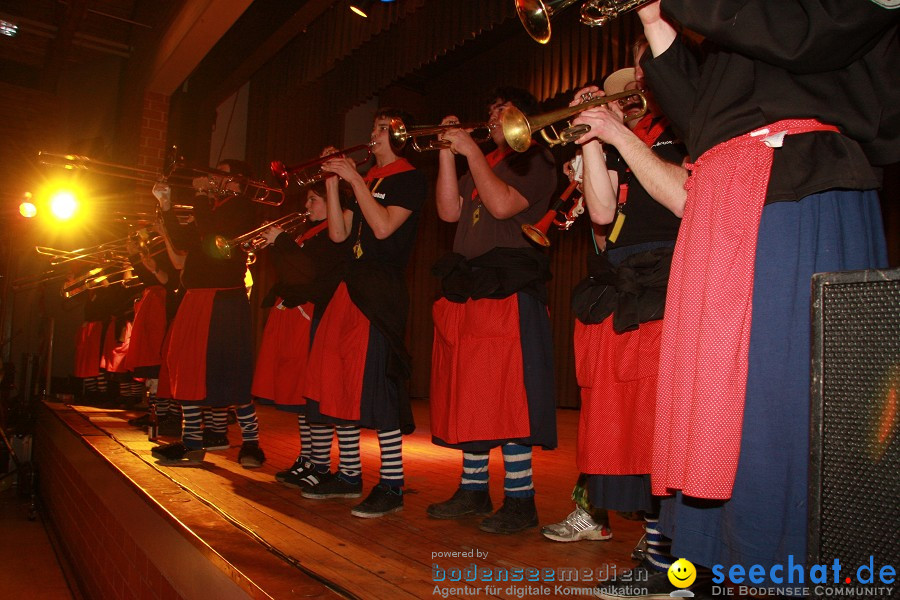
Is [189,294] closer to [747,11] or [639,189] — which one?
[639,189]

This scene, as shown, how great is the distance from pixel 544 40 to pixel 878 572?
1.53m

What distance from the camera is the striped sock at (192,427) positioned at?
151 inches

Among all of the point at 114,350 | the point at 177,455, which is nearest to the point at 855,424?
the point at 177,455

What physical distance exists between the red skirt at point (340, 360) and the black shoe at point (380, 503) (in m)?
0.32

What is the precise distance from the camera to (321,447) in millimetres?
3125

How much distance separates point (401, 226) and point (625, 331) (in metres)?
1.37

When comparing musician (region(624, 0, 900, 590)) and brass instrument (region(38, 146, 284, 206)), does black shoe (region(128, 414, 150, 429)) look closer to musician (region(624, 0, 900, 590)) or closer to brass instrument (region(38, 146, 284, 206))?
brass instrument (region(38, 146, 284, 206))

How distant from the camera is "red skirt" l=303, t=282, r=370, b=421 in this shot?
2.74 metres

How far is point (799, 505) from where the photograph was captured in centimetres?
108

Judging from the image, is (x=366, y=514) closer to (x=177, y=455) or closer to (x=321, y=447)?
(x=321, y=447)

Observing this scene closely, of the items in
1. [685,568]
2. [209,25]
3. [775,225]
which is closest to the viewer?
[775,225]

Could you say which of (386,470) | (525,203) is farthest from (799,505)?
(386,470)

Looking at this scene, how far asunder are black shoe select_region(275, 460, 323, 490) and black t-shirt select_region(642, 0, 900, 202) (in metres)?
2.33

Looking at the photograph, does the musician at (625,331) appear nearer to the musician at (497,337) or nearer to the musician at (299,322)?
the musician at (497,337)
